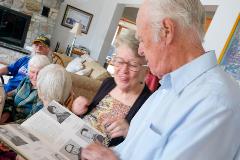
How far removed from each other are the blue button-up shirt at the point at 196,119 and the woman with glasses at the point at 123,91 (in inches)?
27.3

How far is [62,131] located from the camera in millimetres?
1231

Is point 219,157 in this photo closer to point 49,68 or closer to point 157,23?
point 157,23

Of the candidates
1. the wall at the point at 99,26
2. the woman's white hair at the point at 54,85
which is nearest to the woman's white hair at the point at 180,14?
the woman's white hair at the point at 54,85

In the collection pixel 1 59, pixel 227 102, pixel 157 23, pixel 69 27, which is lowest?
pixel 1 59

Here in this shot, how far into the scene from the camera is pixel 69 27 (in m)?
7.17

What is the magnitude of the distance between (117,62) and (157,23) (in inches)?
32.6

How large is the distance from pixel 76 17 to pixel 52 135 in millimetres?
6212

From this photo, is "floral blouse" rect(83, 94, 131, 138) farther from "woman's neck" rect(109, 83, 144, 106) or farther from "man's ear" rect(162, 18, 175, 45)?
"man's ear" rect(162, 18, 175, 45)

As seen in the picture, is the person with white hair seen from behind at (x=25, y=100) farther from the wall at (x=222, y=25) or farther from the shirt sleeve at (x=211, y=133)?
the wall at (x=222, y=25)

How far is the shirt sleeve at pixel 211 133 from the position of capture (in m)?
0.63

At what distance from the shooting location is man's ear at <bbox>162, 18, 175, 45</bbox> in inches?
31.1

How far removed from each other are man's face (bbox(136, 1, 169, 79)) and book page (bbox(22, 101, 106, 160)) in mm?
496

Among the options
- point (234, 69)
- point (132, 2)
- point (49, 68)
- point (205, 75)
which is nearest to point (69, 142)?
point (49, 68)

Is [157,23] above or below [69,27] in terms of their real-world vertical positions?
above
